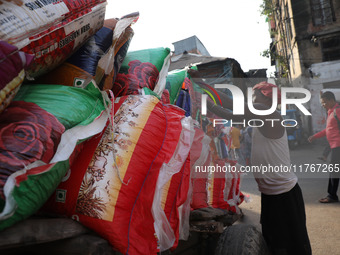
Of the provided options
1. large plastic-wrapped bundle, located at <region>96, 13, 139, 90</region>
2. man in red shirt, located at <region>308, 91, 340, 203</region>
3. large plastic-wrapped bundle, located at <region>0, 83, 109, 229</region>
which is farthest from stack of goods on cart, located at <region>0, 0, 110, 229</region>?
man in red shirt, located at <region>308, 91, 340, 203</region>

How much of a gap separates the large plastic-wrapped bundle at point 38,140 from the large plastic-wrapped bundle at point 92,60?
0.23m

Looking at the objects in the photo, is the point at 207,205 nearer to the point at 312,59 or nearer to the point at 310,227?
the point at 310,227

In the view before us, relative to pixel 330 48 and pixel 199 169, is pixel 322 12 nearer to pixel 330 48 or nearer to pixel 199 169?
pixel 330 48

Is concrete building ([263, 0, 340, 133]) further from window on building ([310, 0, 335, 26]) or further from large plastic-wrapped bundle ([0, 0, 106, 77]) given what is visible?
large plastic-wrapped bundle ([0, 0, 106, 77])

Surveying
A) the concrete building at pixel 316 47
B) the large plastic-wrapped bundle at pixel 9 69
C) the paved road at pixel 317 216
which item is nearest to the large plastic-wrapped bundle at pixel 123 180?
the large plastic-wrapped bundle at pixel 9 69

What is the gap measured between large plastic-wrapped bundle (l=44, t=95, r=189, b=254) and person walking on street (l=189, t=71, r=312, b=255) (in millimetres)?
1271

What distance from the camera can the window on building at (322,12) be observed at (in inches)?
633

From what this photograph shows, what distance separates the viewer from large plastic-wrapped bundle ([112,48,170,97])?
5.77ft

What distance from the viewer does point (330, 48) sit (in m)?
16.2

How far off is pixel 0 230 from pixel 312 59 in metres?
18.4

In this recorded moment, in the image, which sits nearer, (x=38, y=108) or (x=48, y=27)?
(x=38, y=108)

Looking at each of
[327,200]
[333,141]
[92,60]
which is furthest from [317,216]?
[92,60]

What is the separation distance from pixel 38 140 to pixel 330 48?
18339 millimetres

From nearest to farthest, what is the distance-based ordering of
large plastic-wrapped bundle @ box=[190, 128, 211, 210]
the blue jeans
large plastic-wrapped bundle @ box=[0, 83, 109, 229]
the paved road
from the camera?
large plastic-wrapped bundle @ box=[0, 83, 109, 229], large plastic-wrapped bundle @ box=[190, 128, 211, 210], the paved road, the blue jeans
